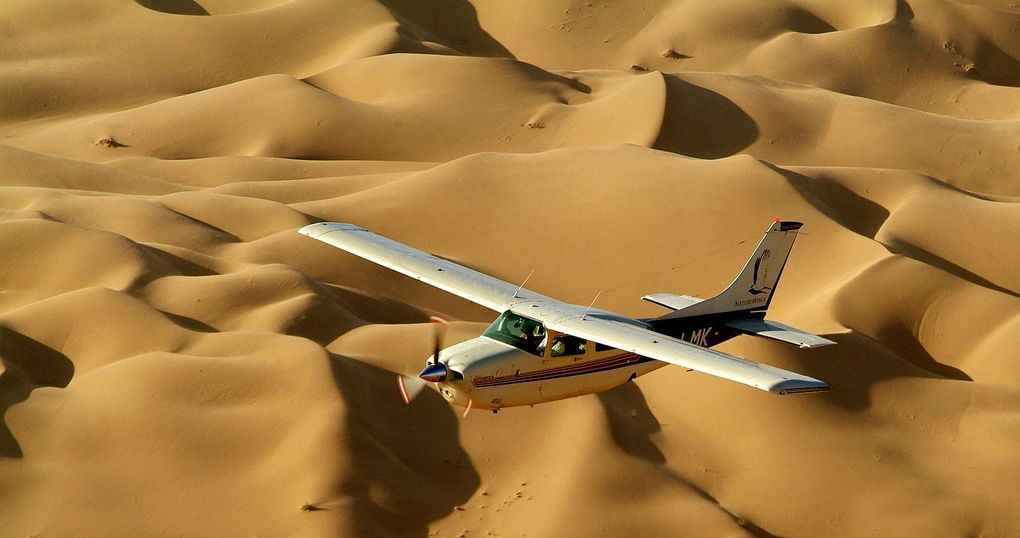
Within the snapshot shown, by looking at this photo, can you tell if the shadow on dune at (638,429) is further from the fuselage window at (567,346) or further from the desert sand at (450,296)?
the fuselage window at (567,346)

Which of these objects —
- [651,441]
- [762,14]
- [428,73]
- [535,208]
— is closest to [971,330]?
[651,441]

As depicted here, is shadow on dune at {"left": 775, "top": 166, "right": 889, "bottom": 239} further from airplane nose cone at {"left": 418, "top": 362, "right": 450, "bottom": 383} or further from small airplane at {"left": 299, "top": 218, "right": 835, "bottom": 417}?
airplane nose cone at {"left": 418, "top": 362, "right": 450, "bottom": 383}

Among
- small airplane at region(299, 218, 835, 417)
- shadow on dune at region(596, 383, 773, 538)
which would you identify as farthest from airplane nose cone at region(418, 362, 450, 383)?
shadow on dune at region(596, 383, 773, 538)

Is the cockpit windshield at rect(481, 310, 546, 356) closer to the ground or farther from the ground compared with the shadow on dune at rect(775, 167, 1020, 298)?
farther from the ground

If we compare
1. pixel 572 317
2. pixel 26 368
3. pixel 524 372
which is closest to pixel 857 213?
pixel 572 317

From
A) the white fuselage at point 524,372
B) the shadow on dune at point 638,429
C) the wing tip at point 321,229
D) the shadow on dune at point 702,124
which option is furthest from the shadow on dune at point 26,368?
the shadow on dune at point 702,124

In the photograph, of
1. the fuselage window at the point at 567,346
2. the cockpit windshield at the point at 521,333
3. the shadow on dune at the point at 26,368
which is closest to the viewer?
the cockpit windshield at the point at 521,333

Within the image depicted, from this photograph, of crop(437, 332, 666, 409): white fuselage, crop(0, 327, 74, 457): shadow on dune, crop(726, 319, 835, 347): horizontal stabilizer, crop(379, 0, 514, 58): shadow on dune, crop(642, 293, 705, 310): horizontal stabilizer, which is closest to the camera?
crop(437, 332, 666, 409): white fuselage

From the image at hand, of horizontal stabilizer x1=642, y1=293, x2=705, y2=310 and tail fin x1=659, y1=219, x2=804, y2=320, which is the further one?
horizontal stabilizer x1=642, y1=293, x2=705, y2=310
